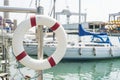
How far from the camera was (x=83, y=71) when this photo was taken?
49.0 ft

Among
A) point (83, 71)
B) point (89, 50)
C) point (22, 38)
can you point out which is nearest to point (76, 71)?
point (83, 71)

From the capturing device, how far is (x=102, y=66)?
55.2 ft

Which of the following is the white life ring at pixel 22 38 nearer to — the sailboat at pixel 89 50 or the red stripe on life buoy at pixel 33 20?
the red stripe on life buoy at pixel 33 20

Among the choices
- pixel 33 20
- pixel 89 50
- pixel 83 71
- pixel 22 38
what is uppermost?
pixel 33 20

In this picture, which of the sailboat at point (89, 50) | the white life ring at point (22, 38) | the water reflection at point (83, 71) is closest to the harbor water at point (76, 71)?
the water reflection at point (83, 71)

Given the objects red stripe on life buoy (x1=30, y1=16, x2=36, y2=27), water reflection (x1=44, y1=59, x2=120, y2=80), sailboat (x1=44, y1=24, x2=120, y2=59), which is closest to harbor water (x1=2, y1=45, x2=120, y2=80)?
water reflection (x1=44, y1=59, x2=120, y2=80)

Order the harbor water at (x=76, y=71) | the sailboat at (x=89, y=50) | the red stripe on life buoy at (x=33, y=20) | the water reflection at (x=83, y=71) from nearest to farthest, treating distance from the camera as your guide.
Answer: the red stripe on life buoy at (x=33, y=20) → the harbor water at (x=76, y=71) → the water reflection at (x=83, y=71) → the sailboat at (x=89, y=50)

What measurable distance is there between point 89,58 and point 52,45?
2625mm

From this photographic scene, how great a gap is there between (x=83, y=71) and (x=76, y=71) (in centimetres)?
38

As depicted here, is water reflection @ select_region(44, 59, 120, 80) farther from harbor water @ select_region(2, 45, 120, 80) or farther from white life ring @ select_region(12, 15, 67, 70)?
white life ring @ select_region(12, 15, 67, 70)

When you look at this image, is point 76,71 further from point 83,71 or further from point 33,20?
point 33,20

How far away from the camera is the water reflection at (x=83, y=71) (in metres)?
13.0

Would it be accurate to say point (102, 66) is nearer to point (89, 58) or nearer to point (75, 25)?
point (89, 58)

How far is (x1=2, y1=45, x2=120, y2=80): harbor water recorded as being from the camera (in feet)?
41.8
